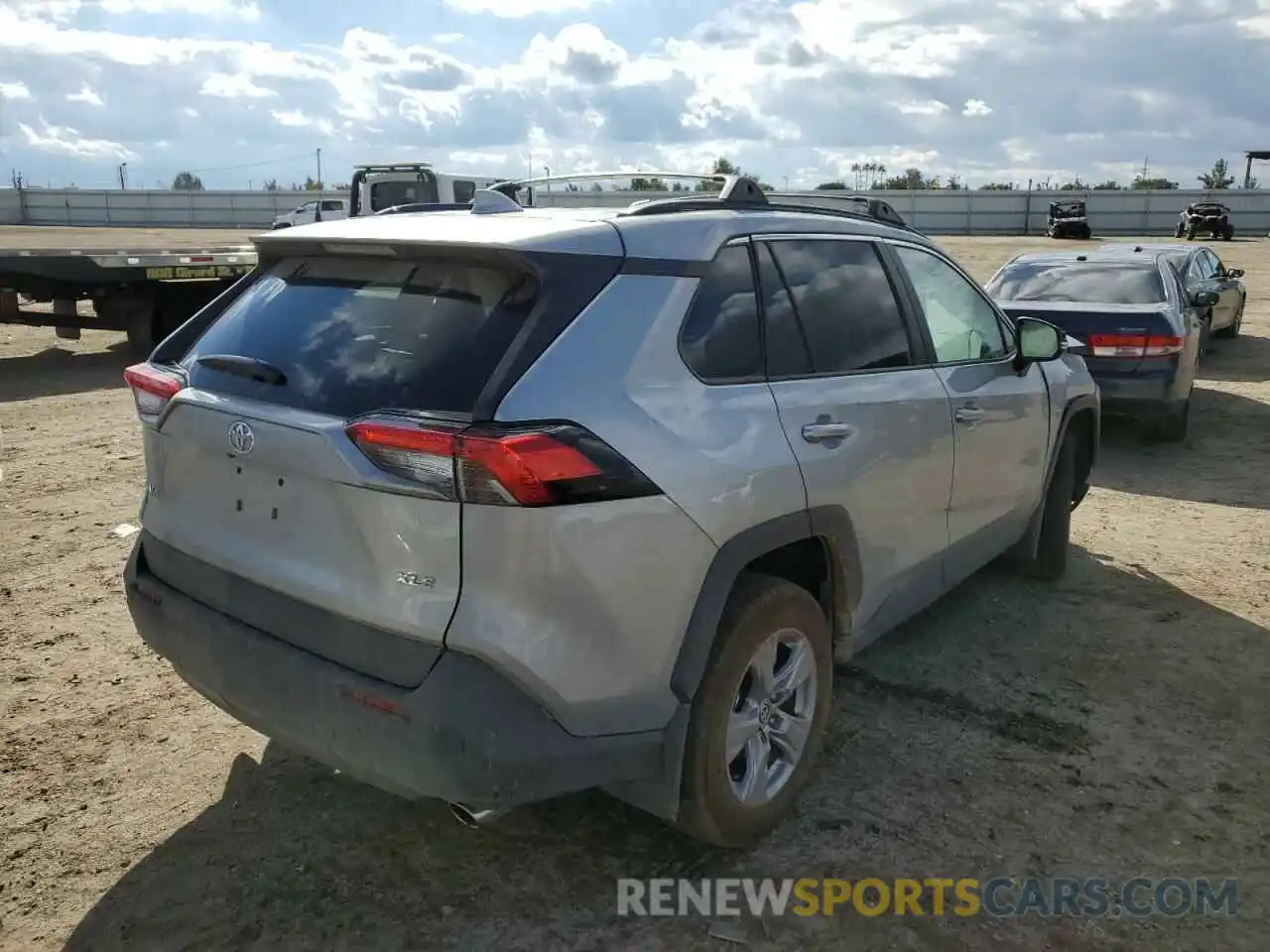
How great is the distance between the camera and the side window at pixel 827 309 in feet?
10.3

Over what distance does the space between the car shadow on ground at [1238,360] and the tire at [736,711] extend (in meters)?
10.9

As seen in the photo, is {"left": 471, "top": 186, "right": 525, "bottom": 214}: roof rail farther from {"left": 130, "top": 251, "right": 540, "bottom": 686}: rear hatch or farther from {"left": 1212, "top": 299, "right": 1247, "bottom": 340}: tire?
{"left": 1212, "top": 299, "right": 1247, "bottom": 340}: tire

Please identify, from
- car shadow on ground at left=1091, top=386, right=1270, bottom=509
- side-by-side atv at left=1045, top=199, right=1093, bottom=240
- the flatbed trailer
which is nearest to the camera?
car shadow on ground at left=1091, top=386, right=1270, bottom=509

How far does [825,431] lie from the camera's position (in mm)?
3129

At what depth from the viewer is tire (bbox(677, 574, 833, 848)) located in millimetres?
2744

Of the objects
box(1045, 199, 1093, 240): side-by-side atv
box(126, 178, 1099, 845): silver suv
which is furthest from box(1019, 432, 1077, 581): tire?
box(1045, 199, 1093, 240): side-by-side atv

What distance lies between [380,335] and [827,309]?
1519 millimetres

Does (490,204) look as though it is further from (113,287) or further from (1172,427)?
(113,287)

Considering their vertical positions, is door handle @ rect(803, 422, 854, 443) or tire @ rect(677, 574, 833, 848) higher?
door handle @ rect(803, 422, 854, 443)

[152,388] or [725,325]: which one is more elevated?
[725,325]

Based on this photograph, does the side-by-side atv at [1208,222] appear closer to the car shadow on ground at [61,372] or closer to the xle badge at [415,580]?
the car shadow on ground at [61,372]

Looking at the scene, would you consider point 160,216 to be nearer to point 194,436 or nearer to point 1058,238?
point 1058,238

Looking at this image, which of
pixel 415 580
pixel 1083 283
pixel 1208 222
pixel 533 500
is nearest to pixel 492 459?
pixel 533 500

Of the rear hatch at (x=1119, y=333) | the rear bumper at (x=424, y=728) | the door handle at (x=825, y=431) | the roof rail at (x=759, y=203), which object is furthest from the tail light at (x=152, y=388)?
the rear hatch at (x=1119, y=333)
